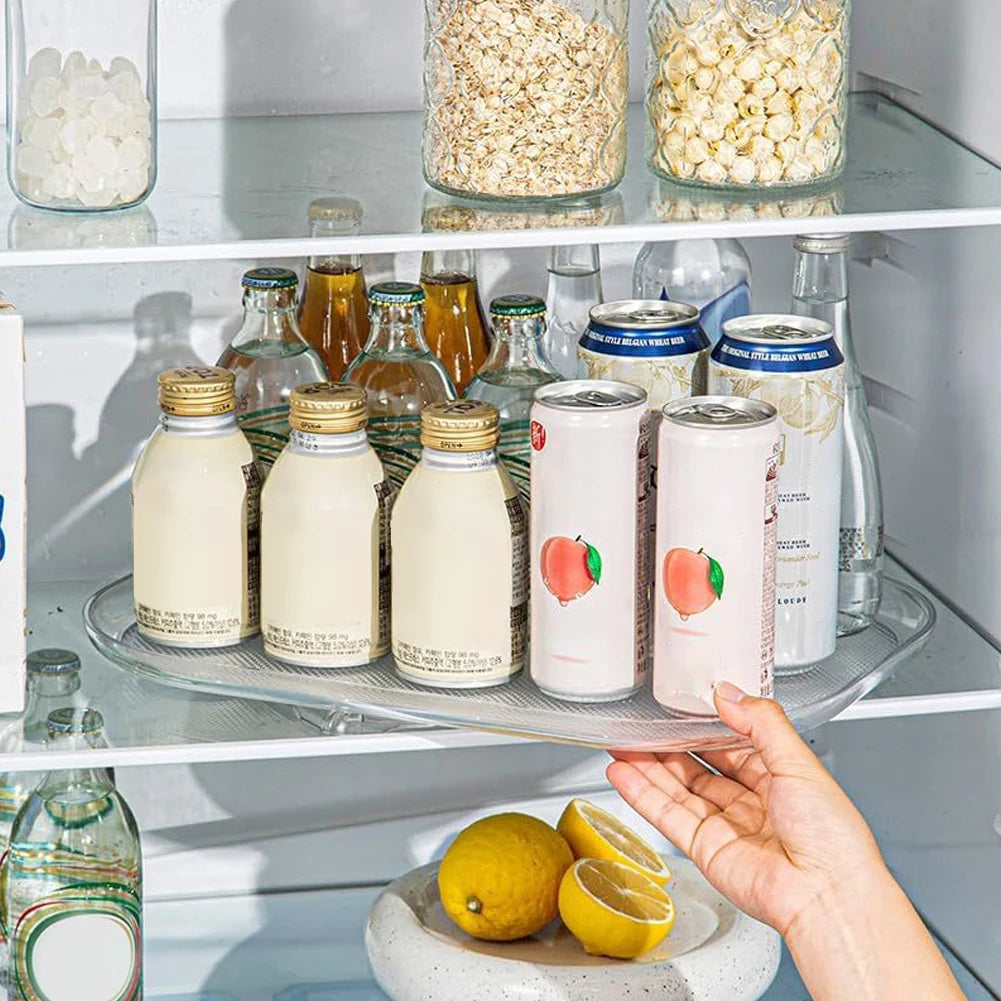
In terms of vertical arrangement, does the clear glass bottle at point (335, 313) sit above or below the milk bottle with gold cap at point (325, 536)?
above

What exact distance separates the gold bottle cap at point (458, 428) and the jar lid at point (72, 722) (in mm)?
310

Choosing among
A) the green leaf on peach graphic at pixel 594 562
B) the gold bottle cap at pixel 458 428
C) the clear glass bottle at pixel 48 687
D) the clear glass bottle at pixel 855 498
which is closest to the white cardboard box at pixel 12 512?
the clear glass bottle at pixel 48 687

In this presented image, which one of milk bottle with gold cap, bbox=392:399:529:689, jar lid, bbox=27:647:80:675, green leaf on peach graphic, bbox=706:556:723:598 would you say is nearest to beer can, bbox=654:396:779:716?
green leaf on peach graphic, bbox=706:556:723:598

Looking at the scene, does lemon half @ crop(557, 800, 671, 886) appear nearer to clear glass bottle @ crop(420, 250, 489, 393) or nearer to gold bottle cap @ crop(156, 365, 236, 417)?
clear glass bottle @ crop(420, 250, 489, 393)

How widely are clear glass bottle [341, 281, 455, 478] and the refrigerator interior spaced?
0.35ft

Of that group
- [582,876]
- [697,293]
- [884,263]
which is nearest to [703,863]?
[582,876]

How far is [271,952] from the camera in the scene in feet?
5.75

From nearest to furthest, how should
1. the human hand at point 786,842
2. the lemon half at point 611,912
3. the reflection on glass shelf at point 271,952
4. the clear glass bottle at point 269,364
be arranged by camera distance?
the human hand at point 786,842, the clear glass bottle at point 269,364, the lemon half at point 611,912, the reflection on glass shelf at point 271,952

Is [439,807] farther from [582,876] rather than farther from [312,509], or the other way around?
[312,509]

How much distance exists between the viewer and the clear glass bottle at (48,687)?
4.43 feet

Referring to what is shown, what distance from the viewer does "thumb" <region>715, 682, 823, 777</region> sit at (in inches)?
48.1

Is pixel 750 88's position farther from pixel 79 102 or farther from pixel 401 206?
pixel 79 102

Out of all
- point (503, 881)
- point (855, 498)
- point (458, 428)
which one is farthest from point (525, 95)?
point (503, 881)

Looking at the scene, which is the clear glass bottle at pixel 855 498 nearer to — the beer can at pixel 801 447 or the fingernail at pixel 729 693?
the beer can at pixel 801 447
